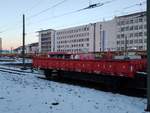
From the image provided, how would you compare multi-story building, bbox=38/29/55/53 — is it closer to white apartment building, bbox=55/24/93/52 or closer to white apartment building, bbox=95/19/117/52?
white apartment building, bbox=55/24/93/52

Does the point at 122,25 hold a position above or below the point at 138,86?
above

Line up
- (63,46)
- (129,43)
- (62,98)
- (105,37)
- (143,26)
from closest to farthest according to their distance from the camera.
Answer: (62,98)
(143,26)
(129,43)
(105,37)
(63,46)

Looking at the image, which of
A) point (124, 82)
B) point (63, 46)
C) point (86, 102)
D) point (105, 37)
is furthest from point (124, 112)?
point (63, 46)

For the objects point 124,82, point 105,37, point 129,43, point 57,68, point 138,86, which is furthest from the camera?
point 105,37

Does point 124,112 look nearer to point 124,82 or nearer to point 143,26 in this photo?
point 124,82

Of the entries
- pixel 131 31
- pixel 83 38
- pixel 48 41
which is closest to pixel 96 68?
pixel 131 31

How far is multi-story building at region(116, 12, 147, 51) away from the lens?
124375mm

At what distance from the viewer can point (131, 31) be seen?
13212 centimetres

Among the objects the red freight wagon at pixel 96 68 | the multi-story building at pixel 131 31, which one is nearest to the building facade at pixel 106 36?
the multi-story building at pixel 131 31

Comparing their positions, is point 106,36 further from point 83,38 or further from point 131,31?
point 83,38

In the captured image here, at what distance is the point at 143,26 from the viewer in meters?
123

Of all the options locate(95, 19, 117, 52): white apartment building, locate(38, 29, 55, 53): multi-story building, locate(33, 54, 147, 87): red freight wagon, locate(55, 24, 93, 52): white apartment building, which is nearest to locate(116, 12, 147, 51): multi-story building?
locate(95, 19, 117, 52): white apartment building

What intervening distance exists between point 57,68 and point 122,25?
11553 cm

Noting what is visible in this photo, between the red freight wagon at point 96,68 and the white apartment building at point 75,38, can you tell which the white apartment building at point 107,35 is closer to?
the white apartment building at point 75,38
